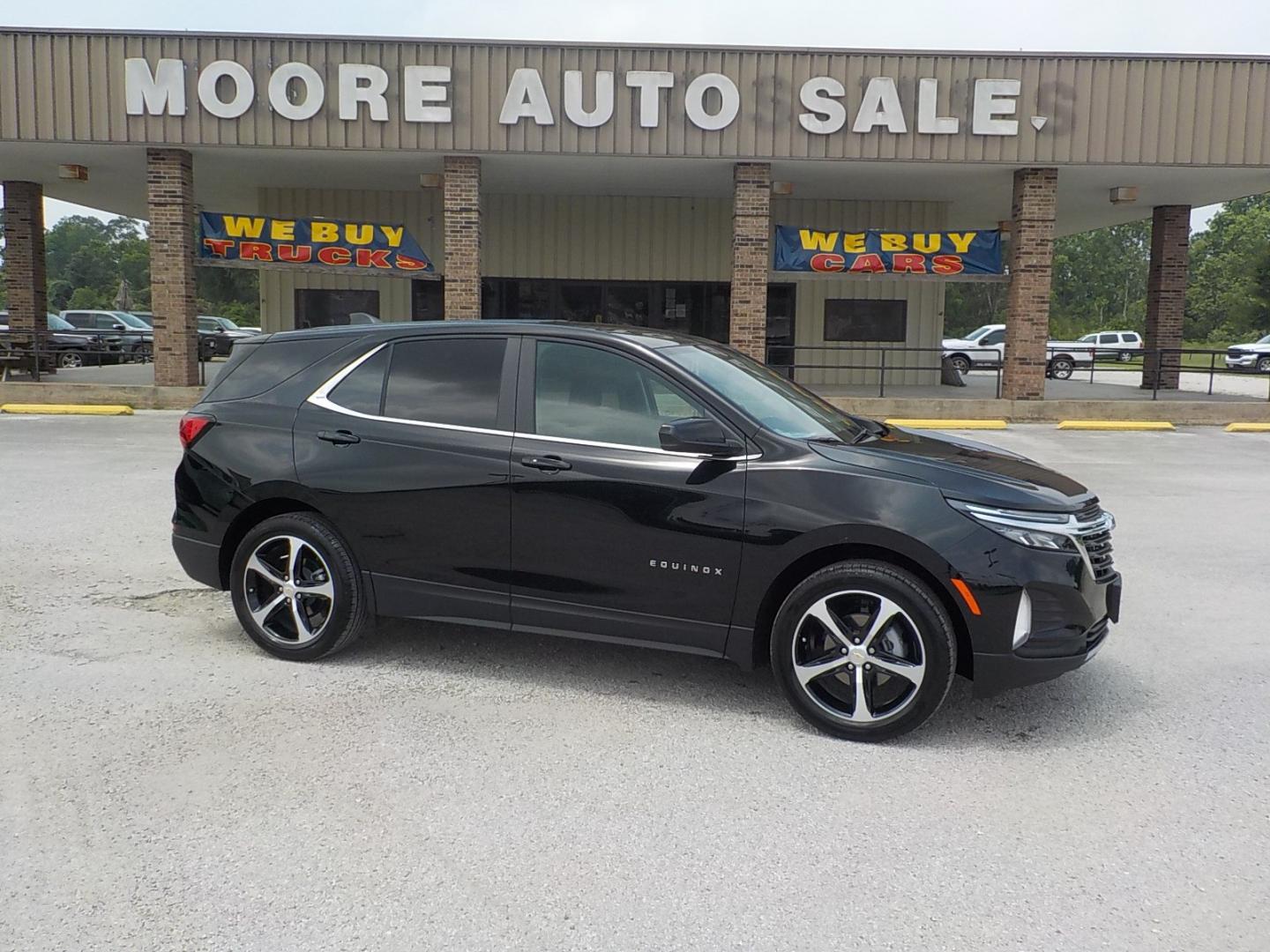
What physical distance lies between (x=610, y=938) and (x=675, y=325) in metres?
21.5

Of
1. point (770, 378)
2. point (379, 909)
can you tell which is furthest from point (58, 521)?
point (379, 909)

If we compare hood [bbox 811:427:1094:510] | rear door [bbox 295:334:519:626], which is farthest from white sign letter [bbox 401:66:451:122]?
hood [bbox 811:427:1094:510]

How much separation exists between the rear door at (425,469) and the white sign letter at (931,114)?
14.1m

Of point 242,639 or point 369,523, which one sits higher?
point 369,523

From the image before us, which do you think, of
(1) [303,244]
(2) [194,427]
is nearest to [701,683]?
(2) [194,427]

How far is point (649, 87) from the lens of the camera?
55.8 ft

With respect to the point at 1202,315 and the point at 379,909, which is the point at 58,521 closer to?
the point at 379,909

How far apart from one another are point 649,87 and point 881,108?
374 cm

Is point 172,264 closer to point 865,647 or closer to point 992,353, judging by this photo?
point 865,647

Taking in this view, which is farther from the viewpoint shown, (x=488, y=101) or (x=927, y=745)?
(x=488, y=101)

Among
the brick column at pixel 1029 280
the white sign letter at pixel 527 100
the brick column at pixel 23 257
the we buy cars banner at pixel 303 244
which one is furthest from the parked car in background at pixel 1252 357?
the brick column at pixel 23 257

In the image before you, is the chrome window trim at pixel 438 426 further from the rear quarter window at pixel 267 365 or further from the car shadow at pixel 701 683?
the car shadow at pixel 701 683

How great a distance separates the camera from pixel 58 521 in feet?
28.2

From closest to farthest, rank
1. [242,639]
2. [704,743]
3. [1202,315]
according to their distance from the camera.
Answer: [704,743] → [242,639] → [1202,315]
